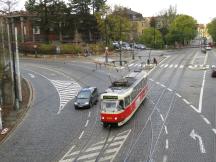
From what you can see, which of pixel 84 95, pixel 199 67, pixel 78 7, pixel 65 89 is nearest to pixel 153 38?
pixel 78 7

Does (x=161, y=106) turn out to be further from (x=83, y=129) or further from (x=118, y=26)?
(x=118, y=26)

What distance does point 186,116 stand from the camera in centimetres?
4081

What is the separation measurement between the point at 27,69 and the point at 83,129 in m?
40.9

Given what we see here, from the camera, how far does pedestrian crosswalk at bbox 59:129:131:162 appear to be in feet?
98.6

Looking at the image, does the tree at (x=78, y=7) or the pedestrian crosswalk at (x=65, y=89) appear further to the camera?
the tree at (x=78, y=7)

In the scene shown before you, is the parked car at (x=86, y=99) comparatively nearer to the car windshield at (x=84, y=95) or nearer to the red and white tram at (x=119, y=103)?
the car windshield at (x=84, y=95)

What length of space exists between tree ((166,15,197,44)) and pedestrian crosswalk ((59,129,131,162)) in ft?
373

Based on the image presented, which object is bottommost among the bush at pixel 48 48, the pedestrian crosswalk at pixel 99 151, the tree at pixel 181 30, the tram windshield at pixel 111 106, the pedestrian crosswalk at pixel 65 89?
the pedestrian crosswalk at pixel 99 151

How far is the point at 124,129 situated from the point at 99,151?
592 centimetres

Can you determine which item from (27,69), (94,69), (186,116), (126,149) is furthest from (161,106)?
(27,69)

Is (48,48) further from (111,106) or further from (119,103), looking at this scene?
(119,103)

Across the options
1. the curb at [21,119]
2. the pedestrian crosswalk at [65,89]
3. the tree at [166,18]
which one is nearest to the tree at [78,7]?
the pedestrian crosswalk at [65,89]

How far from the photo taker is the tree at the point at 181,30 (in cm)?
14475

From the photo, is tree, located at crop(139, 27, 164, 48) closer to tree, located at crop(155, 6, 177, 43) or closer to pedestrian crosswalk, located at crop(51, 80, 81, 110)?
tree, located at crop(155, 6, 177, 43)
